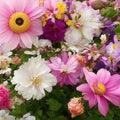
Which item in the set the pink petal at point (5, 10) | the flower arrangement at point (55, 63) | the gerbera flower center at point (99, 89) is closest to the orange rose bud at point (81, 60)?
the flower arrangement at point (55, 63)

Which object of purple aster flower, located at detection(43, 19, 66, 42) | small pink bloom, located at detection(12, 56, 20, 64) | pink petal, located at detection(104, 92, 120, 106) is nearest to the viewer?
pink petal, located at detection(104, 92, 120, 106)

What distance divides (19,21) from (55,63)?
0.46ft

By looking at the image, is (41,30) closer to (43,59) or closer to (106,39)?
(43,59)

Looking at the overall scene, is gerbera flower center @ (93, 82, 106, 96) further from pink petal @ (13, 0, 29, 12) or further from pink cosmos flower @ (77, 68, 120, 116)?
pink petal @ (13, 0, 29, 12)

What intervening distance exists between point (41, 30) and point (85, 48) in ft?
0.50

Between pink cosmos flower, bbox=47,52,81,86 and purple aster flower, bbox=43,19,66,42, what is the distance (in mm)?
53

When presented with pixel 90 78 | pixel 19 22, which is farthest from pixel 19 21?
pixel 90 78

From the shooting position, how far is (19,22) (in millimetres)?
1025

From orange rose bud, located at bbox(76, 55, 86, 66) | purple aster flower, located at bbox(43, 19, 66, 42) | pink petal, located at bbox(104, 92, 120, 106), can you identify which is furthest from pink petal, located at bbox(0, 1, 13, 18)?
pink petal, located at bbox(104, 92, 120, 106)

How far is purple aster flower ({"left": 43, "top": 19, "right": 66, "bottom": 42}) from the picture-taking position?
1071 millimetres

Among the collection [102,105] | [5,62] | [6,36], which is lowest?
[102,105]

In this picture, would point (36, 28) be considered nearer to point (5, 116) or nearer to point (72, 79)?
point (72, 79)

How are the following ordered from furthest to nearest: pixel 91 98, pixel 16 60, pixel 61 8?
pixel 16 60
pixel 61 8
pixel 91 98

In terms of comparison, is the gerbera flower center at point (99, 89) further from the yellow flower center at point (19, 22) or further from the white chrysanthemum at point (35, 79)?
the yellow flower center at point (19, 22)
